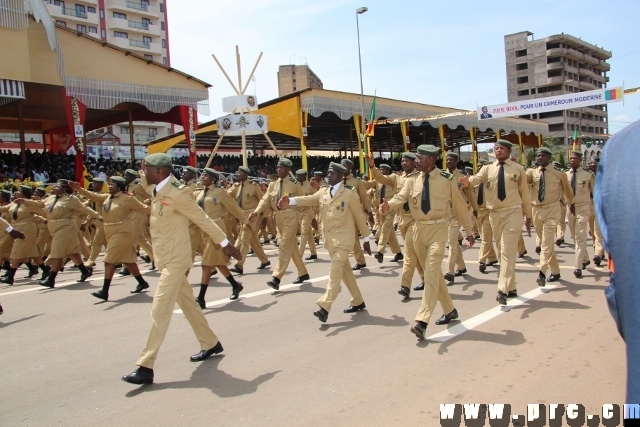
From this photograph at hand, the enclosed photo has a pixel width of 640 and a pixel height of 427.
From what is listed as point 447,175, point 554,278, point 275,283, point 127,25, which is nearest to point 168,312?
point 447,175

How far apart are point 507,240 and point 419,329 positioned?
2.38 meters

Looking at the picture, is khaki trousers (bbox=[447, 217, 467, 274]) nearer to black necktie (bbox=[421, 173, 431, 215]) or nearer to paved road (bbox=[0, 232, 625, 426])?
paved road (bbox=[0, 232, 625, 426])

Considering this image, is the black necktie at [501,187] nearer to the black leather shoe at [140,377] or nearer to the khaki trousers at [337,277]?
the khaki trousers at [337,277]

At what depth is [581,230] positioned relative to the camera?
911 centimetres

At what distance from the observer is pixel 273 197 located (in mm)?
10336

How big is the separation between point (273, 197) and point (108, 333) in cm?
434

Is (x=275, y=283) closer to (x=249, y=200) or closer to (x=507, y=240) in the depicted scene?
(x=249, y=200)

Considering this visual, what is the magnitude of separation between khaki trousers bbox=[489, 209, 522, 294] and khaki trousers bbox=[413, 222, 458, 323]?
122 centimetres

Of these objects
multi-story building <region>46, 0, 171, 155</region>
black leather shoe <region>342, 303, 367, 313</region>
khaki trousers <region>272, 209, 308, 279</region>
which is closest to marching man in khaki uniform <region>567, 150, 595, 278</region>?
black leather shoe <region>342, 303, 367, 313</region>

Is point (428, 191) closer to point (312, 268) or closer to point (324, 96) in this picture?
point (312, 268)

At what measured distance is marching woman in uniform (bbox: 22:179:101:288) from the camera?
398 inches

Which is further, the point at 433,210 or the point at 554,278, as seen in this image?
the point at 554,278

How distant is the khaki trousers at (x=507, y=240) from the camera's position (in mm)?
7078

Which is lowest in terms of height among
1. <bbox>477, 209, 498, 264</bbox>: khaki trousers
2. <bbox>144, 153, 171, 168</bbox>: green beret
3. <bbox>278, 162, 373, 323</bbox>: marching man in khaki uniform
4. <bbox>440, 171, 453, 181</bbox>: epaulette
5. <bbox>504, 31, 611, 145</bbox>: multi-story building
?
<bbox>477, 209, 498, 264</bbox>: khaki trousers
